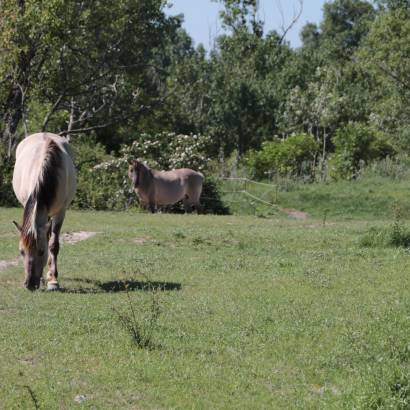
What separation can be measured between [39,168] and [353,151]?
22.0m

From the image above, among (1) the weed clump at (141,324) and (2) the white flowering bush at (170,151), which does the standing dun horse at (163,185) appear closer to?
(2) the white flowering bush at (170,151)

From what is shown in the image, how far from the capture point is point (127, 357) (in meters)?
7.46

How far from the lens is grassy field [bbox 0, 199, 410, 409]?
21.4ft

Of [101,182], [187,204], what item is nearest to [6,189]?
[101,182]

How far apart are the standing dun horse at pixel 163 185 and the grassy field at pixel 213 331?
9336 millimetres

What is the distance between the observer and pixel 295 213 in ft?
81.5

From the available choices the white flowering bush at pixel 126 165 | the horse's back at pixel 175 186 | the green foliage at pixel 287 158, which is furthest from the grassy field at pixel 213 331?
the green foliage at pixel 287 158

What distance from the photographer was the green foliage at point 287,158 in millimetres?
31453

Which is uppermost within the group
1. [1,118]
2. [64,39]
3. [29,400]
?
[64,39]

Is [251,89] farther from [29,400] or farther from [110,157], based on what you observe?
[29,400]

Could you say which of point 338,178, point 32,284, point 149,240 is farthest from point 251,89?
point 32,284

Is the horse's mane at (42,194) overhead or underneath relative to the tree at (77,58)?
underneath

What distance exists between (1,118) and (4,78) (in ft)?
5.97

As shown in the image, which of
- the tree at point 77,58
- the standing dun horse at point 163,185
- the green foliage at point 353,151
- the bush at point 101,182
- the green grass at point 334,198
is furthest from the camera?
the green foliage at point 353,151
